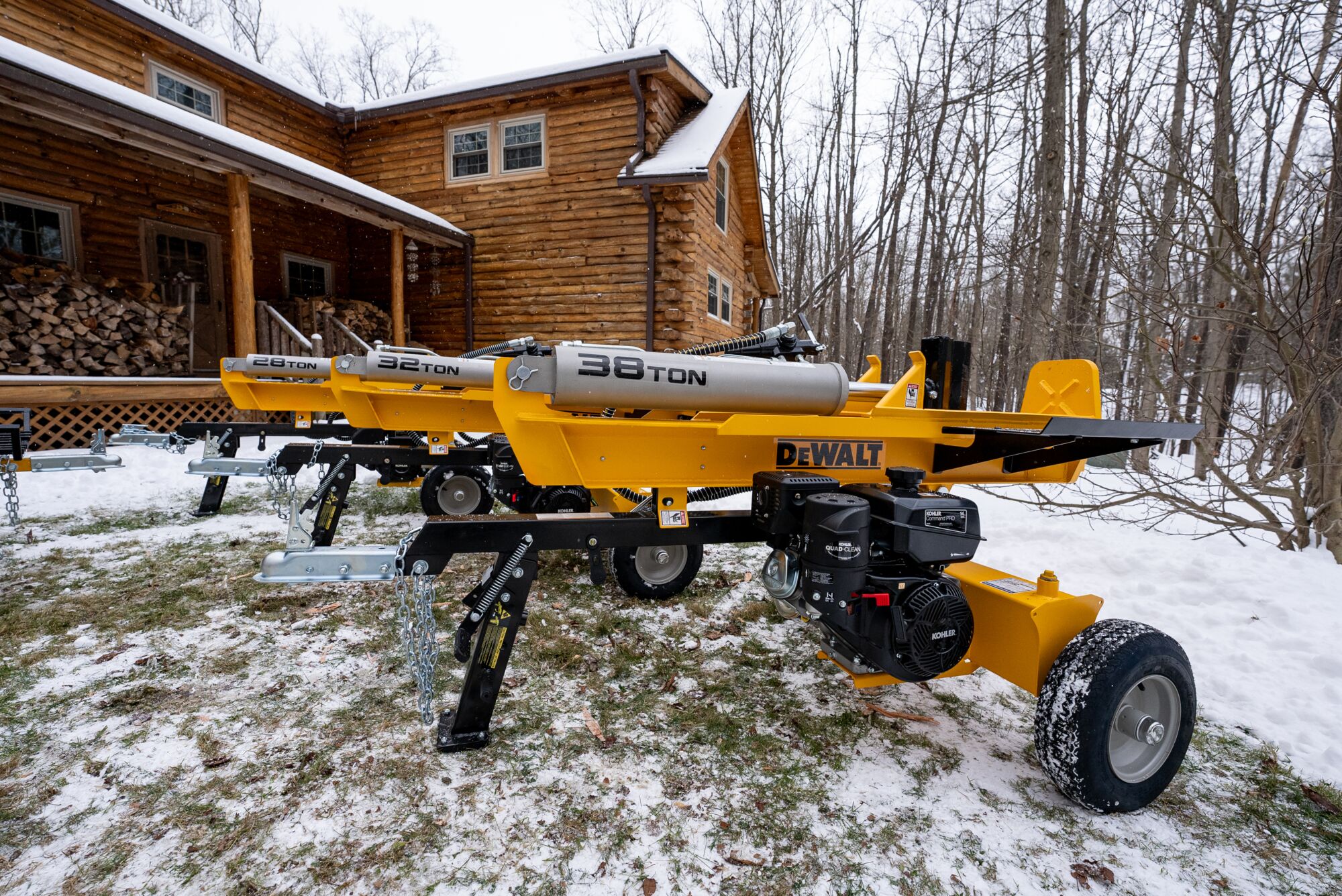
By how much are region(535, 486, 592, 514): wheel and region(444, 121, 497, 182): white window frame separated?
447 inches

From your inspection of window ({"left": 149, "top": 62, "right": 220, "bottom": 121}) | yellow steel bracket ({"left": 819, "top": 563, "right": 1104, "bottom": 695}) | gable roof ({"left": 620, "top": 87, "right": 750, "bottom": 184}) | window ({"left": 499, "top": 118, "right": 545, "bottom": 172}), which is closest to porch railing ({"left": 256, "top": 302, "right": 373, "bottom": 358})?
window ({"left": 149, "top": 62, "right": 220, "bottom": 121})

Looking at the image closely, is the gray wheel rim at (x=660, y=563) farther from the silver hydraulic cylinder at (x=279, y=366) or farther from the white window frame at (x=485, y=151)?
the white window frame at (x=485, y=151)

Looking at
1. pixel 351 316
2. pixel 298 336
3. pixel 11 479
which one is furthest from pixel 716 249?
pixel 11 479

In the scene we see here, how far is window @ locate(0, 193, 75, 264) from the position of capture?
10133 mm

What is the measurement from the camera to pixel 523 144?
43.9ft

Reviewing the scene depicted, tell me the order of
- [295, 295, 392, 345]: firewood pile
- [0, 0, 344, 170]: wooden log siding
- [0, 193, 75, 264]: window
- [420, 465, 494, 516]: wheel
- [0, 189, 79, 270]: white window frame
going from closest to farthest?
[420, 465, 494, 516]: wheel
[0, 0, 344, 170]: wooden log siding
[0, 193, 75, 264]: window
[0, 189, 79, 270]: white window frame
[295, 295, 392, 345]: firewood pile

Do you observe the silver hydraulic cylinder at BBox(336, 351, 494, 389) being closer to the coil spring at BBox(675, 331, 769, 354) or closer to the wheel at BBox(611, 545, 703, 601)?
the wheel at BBox(611, 545, 703, 601)

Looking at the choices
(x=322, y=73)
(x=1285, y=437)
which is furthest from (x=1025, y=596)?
(x=322, y=73)

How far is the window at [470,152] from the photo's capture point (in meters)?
13.7

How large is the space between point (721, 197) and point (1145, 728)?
48.3 ft

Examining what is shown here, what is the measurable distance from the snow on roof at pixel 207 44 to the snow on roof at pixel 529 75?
1.25 metres

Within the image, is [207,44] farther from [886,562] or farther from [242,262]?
[886,562]

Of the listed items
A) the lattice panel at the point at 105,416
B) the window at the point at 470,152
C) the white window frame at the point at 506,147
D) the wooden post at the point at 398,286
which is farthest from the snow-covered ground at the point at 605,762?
the window at the point at 470,152

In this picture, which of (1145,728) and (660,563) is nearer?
(1145,728)
